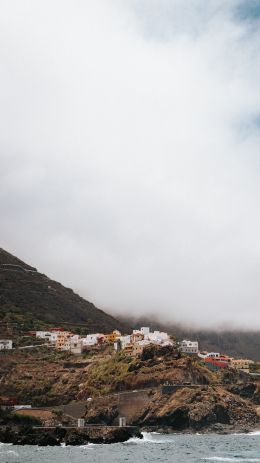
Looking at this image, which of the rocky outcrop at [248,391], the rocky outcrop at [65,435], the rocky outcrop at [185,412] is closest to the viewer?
the rocky outcrop at [65,435]

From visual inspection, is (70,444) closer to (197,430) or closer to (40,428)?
(40,428)

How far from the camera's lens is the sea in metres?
90.1

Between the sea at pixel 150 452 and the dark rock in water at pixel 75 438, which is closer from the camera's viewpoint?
the sea at pixel 150 452

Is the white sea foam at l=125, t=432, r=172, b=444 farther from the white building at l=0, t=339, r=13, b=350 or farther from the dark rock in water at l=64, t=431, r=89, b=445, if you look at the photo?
the white building at l=0, t=339, r=13, b=350

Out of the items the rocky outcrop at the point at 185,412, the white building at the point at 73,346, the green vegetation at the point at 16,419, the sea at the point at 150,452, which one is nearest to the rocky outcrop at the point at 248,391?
the rocky outcrop at the point at 185,412

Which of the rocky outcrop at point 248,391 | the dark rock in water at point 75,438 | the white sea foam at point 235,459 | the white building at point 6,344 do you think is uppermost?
the white building at point 6,344

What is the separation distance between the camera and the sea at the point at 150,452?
90.1m

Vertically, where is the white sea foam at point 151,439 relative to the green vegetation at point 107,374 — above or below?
below

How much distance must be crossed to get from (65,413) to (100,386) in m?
10.9

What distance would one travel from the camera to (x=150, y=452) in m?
101

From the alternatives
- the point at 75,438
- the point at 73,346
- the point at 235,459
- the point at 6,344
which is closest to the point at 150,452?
the point at 235,459

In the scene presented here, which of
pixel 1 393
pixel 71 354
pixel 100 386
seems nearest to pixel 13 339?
pixel 71 354

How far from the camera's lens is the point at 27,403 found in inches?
6132

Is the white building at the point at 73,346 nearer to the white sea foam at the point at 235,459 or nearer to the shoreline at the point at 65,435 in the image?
the shoreline at the point at 65,435
